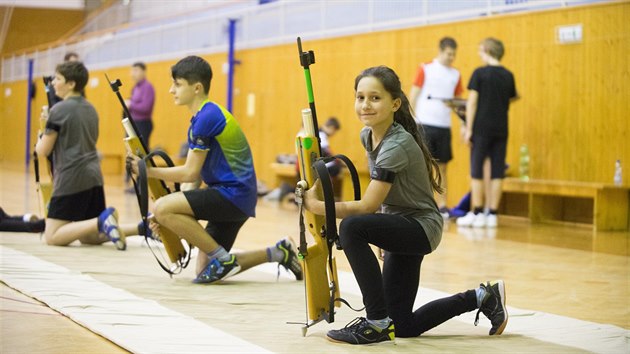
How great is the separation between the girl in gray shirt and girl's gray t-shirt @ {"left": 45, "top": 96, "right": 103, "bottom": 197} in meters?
2.68

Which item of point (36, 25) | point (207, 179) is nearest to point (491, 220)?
point (207, 179)

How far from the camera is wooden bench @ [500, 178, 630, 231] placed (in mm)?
7449

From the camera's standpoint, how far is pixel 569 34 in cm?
788

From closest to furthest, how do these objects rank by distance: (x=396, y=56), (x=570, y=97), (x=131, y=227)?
(x=131, y=227), (x=570, y=97), (x=396, y=56)

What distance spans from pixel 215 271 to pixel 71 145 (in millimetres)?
1659

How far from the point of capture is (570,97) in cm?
789

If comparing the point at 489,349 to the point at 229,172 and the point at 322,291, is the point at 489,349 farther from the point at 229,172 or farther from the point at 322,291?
the point at 229,172

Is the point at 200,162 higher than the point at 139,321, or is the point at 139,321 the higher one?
the point at 200,162

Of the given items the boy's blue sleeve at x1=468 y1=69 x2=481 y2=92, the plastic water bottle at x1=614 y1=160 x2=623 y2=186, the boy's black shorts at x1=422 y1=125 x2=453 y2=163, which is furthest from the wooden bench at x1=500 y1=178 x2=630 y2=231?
the boy's blue sleeve at x1=468 y1=69 x2=481 y2=92

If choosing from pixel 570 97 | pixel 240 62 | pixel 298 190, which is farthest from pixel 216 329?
pixel 240 62

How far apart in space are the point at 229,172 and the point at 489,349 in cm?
174

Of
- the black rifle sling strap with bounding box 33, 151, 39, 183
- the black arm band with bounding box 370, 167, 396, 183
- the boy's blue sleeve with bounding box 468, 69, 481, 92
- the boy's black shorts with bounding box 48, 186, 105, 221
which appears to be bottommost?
the boy's black shorts with bounding box 48, 186, 105, 221

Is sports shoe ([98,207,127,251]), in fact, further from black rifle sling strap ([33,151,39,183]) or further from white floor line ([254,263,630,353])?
white floor line ([254,263,630,353])

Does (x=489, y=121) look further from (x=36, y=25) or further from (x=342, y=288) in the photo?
(x=36, y=25)
